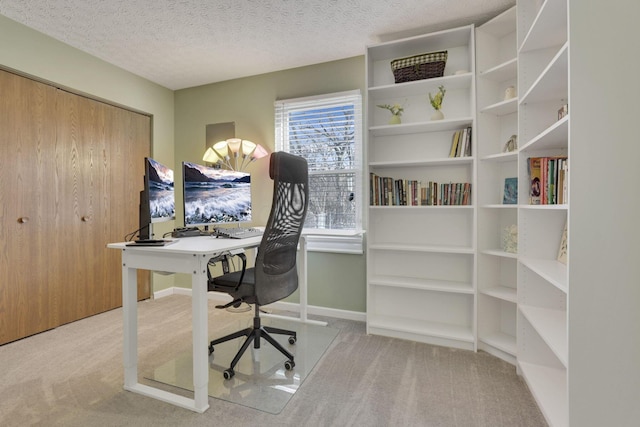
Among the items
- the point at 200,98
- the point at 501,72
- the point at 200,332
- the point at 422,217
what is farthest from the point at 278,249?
the point at 200,98

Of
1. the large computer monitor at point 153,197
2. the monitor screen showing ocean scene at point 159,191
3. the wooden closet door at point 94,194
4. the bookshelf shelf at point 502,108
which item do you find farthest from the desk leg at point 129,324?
the bookshelf shelf at point 502,108

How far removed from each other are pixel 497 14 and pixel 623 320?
223 cm

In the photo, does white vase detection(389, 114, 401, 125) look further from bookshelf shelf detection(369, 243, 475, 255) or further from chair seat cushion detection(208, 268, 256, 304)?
chair seat cushion detection(208, 268, 256, 304)

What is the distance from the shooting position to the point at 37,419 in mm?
1516

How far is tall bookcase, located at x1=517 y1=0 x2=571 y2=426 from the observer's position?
168cm

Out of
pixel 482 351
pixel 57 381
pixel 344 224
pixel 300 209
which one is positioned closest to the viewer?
pixel 57 381

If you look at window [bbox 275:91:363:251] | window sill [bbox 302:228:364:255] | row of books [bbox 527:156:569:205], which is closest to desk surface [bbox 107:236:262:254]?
window sill [bbox 302:228:364:255]

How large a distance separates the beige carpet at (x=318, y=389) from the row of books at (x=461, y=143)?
1.45 meters

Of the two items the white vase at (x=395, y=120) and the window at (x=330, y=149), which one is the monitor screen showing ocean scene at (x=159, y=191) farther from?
the white vase at (x=395, y=120)

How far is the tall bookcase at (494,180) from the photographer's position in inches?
89.1

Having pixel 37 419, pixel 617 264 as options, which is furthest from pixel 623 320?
pixel 37 419

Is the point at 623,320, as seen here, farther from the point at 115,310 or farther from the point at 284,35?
the point at 115,310

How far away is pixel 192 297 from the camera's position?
1561 mm

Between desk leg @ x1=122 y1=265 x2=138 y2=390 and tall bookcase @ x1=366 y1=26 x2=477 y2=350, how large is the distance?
1.65 metres
